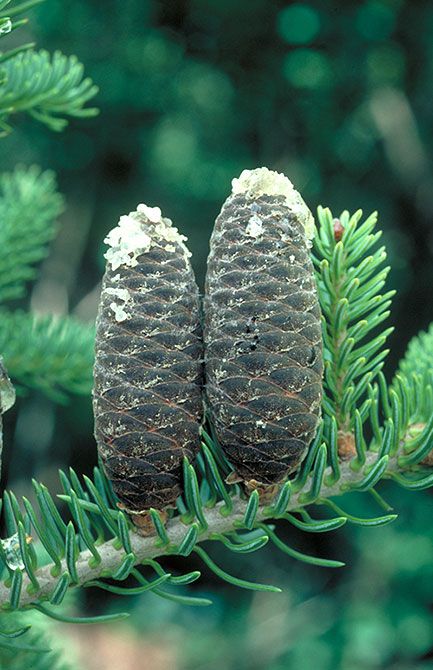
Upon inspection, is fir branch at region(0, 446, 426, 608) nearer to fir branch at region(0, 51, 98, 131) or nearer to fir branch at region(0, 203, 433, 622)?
fir branch at region(0, 203, 433, 622)

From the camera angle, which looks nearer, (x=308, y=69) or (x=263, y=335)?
(x=263, y=335)

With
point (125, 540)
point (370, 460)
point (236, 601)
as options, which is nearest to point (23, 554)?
point (125, 540)

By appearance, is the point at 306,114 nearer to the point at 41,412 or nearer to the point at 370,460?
the point at 41,412

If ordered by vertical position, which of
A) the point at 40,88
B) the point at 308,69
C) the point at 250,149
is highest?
the point at 308,69

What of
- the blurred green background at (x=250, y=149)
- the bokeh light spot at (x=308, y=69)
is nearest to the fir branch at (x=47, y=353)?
the blurred green background at (x=250, y=149)

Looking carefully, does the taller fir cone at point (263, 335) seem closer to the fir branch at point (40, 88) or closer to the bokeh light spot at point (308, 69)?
the fir branch at point (40, 88)

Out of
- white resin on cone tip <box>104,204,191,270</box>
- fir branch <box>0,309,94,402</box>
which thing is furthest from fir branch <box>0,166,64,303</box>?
white resin on cone tip <box>104,204,191,270</box>

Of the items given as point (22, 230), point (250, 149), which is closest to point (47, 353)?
point (22, 230)

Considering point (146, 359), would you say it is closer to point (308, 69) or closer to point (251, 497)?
point (251, 497)
